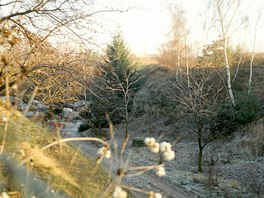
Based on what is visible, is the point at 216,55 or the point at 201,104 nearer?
the point at 201,104

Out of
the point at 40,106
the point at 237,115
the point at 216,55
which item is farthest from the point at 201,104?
the point at 216,55

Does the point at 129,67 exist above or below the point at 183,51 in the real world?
below

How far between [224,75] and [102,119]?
9.97 m

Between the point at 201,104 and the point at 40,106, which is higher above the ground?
the point at 40,106

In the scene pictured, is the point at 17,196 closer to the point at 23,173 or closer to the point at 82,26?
the point at 23,173

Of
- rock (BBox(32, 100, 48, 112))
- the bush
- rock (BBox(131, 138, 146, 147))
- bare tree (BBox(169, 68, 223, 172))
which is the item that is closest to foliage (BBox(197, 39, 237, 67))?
bare tree (BBox(169, 68, 223, 172))

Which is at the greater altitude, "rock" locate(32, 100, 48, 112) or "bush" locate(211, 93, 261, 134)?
"rock" locate(32, 100, 48, 112)

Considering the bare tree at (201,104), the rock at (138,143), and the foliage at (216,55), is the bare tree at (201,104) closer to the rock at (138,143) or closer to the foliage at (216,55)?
the foliage at (216,55)

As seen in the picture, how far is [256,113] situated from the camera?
17.8m

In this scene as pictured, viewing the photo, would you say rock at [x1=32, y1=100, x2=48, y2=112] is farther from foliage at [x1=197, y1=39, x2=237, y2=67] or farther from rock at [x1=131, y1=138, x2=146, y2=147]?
foliage at [x1=197, y1=39, x2=237, y2=67]

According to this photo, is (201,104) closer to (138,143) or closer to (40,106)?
(138,143)

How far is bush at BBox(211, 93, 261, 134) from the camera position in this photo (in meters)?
17.6

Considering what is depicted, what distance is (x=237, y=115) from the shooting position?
17.9m

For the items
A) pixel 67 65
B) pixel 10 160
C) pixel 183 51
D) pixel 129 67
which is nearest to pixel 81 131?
pixel 129 67
